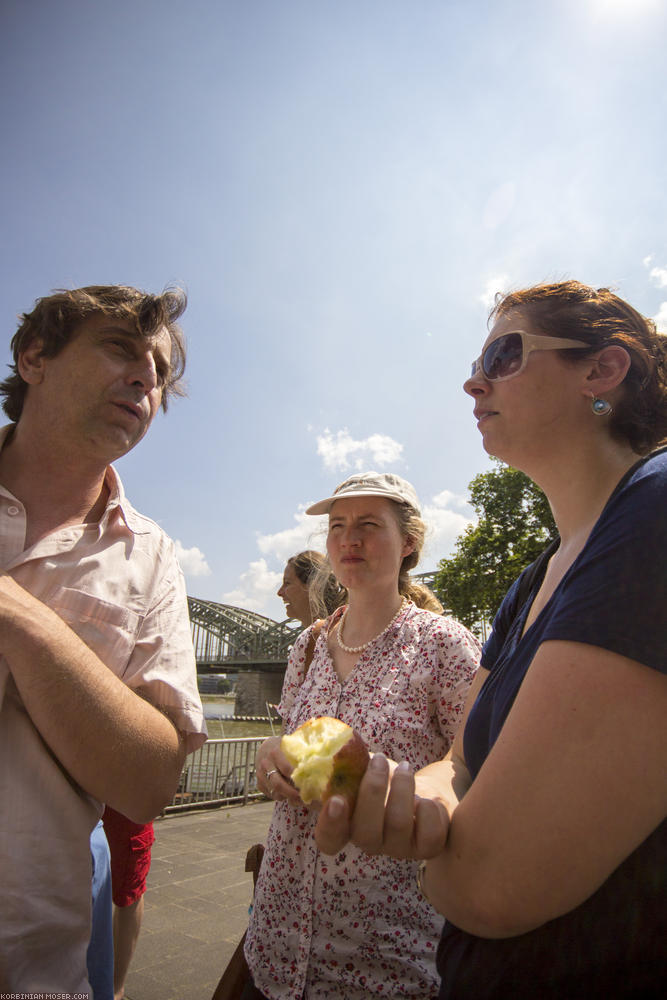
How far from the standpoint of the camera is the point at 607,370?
1.55 meters

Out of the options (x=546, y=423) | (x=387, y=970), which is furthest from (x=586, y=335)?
(x=387, y=970)

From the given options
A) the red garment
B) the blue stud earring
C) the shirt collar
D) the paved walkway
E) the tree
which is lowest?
the paved walkway

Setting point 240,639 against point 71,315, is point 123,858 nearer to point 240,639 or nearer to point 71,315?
point 71,315

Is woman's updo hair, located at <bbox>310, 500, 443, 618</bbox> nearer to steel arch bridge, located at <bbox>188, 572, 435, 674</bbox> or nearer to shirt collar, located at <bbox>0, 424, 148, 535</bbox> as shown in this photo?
shirt collar, located at <bbox>0, 424, 148, 535</bbox>

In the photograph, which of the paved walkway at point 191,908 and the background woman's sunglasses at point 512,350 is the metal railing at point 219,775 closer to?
the paved walkway at point 191,908

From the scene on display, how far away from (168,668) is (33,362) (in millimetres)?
1184

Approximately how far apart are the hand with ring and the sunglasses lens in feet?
4.18

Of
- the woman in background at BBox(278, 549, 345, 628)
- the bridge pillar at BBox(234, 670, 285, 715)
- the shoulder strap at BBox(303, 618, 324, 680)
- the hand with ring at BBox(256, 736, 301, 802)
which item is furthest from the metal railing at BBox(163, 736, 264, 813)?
the bridge pillar at BBox(234, 670, 285, 715)

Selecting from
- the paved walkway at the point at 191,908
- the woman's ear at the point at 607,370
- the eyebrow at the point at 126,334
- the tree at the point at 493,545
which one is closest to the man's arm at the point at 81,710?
the eyebrow at the point at 126,334

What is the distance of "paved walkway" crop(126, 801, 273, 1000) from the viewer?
150 inches

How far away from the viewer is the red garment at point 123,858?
9.06 feet

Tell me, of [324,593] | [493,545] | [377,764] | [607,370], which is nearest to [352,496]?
[607,370]

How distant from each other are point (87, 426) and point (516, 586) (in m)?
1.45

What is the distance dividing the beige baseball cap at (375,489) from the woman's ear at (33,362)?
1.32 metres
